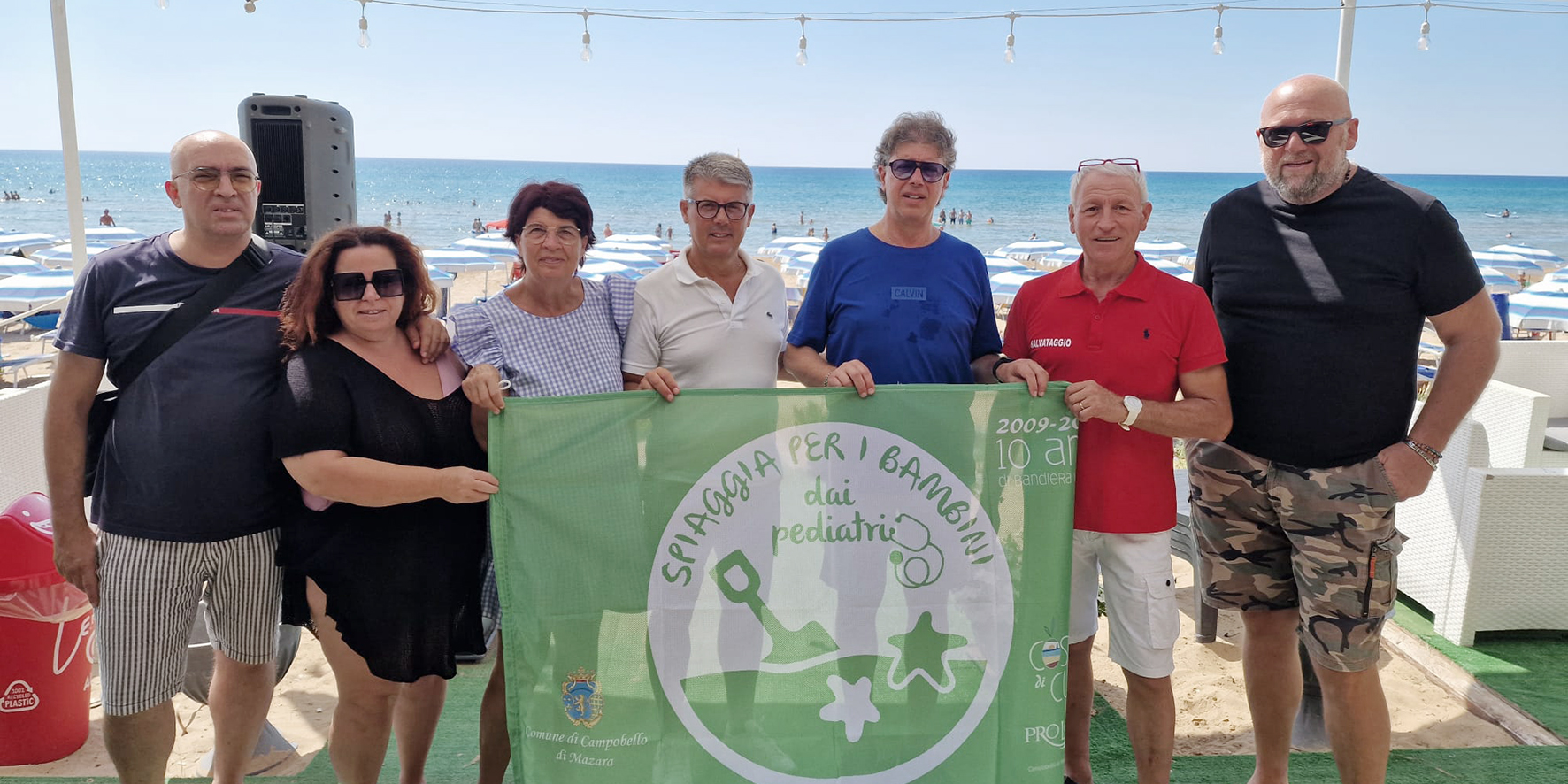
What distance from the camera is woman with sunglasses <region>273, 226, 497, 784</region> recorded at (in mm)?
2469

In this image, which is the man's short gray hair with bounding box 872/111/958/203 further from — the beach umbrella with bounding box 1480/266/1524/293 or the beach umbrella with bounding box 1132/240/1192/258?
the beach umbrella with bounding box 1480/266/1524/293

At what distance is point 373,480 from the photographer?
2439 millimetres

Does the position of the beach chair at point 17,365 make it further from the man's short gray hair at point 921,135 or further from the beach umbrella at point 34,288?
the man's short gray hair at point 921,135

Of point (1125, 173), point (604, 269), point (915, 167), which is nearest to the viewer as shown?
point (1125, 173)

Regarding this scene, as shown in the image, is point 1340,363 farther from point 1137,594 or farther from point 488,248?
point 488,248

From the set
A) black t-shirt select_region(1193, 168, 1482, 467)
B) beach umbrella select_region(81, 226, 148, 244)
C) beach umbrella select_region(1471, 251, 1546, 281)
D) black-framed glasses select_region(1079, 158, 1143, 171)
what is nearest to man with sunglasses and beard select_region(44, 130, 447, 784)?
black-framed glasses select_region(1079, 158, 1143, 171)

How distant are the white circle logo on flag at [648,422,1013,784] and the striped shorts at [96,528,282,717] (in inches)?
48.4

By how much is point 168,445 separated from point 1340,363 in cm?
343

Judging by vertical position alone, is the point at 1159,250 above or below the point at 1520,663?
above

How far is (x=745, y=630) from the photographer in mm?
2768

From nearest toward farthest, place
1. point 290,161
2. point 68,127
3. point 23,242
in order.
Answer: point 290,161, point 68,127, point 23,242

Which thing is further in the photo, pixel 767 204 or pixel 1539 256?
pixel 767 204

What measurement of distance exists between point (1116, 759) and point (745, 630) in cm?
167

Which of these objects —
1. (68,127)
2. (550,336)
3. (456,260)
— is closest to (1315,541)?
(550,336)
